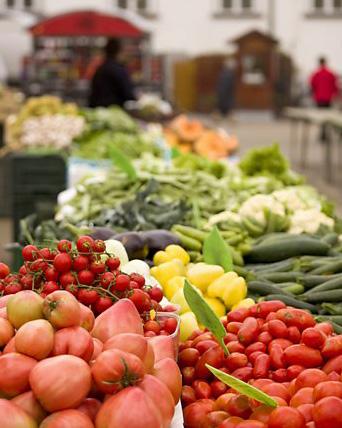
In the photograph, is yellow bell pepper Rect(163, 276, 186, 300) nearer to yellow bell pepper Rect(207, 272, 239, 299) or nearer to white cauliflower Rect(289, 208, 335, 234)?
yellow bell pepper Rect(207, 272, 239, 299)

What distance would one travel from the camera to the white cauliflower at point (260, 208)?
550 cm

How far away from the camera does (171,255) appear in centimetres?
461

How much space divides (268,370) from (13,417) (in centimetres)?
98

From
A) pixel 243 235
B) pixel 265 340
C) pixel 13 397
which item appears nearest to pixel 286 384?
pixel 265 340

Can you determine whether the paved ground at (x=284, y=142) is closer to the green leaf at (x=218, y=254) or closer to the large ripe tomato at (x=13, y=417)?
the green leaf at (x=218, y=254)

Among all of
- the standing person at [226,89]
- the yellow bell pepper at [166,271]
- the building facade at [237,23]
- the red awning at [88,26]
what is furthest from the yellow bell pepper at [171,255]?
the building facade at [237,23]

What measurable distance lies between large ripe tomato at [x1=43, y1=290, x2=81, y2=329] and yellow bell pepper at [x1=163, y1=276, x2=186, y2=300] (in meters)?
1.56

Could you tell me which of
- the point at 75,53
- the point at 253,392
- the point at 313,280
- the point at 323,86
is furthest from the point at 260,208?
the point at 75,53

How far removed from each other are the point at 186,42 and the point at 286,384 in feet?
113

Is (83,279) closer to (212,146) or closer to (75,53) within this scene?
(212,146)

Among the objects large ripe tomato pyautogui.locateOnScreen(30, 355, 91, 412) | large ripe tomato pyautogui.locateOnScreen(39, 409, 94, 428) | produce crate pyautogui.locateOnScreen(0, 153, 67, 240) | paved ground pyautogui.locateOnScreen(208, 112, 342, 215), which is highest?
large ripe tomato pyautogui.locateOnScreen(30, 355, 91, 412)

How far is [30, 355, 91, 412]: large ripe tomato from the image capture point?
94.3 inches

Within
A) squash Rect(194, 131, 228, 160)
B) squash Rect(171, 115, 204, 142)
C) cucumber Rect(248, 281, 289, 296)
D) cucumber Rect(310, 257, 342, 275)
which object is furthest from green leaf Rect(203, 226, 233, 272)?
squash Rect(171, 115, 204, 142)

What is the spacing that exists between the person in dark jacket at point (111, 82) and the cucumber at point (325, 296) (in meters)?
8.29
